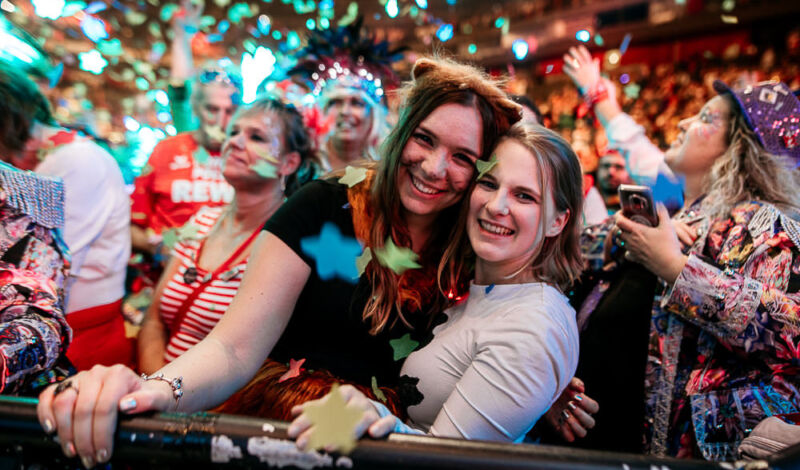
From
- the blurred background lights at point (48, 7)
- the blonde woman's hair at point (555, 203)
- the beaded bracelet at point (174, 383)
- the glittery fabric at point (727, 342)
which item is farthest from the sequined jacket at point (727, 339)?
A: the blurred background lights at point (48, 7)

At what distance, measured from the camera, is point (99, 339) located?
5.75 feet

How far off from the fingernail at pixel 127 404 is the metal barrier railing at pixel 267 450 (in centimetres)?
1

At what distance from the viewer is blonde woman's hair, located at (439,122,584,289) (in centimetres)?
130

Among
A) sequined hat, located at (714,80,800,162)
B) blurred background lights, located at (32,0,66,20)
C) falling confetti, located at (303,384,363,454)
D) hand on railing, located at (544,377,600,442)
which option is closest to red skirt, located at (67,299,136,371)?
falling confetti, located at (303,384,363,454)

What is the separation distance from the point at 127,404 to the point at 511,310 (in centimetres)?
80

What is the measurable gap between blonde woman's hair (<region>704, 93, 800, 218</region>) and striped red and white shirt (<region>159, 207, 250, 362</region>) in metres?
1.64

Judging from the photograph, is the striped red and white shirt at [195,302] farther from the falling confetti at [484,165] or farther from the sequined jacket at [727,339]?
the sequined jacket at [727,339]

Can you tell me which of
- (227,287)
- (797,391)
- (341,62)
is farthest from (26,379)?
(341,62)

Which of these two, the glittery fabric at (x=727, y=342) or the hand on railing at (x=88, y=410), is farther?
the glittery fabric at (x=727, y=342)

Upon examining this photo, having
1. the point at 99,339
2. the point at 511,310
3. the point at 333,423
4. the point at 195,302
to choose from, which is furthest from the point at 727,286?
the point at 99,339

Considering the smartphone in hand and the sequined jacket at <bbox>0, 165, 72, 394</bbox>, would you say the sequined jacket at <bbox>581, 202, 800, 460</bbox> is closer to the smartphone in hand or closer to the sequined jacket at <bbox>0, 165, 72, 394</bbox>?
the smartphone in hand

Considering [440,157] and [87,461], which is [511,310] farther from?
[87,461]

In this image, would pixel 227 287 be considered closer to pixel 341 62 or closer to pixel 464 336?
pixel 464 336

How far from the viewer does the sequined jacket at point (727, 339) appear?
136 cm
